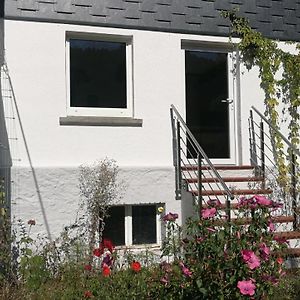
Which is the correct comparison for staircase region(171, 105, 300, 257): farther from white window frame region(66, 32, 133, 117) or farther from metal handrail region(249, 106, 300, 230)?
white window frame region(66, 32, 133, 117)

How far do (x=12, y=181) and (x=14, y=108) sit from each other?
971 millimetres

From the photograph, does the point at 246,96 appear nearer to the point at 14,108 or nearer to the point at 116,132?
the point at 116,132

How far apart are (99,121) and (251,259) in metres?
4.22

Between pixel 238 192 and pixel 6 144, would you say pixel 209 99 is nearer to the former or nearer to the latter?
pixel 238 192

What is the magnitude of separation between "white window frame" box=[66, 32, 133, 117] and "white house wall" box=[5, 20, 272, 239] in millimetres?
105

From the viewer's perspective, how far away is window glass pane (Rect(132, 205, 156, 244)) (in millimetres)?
7930

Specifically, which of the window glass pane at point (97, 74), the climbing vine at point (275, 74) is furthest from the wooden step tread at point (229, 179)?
the window glass pane at point (97, 74)

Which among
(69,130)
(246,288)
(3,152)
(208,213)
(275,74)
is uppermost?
(275,74)

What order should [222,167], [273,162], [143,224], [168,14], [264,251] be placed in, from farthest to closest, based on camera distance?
[273,162] < [222,167] < [168,14] < [143,224] < [264,251]

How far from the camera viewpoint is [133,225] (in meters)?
7.93

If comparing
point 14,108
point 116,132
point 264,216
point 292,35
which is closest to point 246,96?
point 292,35

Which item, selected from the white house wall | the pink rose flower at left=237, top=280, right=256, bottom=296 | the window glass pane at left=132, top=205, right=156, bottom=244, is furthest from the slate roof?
the pink rose flower at left=237, top=280, right=256, bottom=296

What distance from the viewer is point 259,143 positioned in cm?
867

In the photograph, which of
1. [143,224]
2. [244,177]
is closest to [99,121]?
[143,224]
